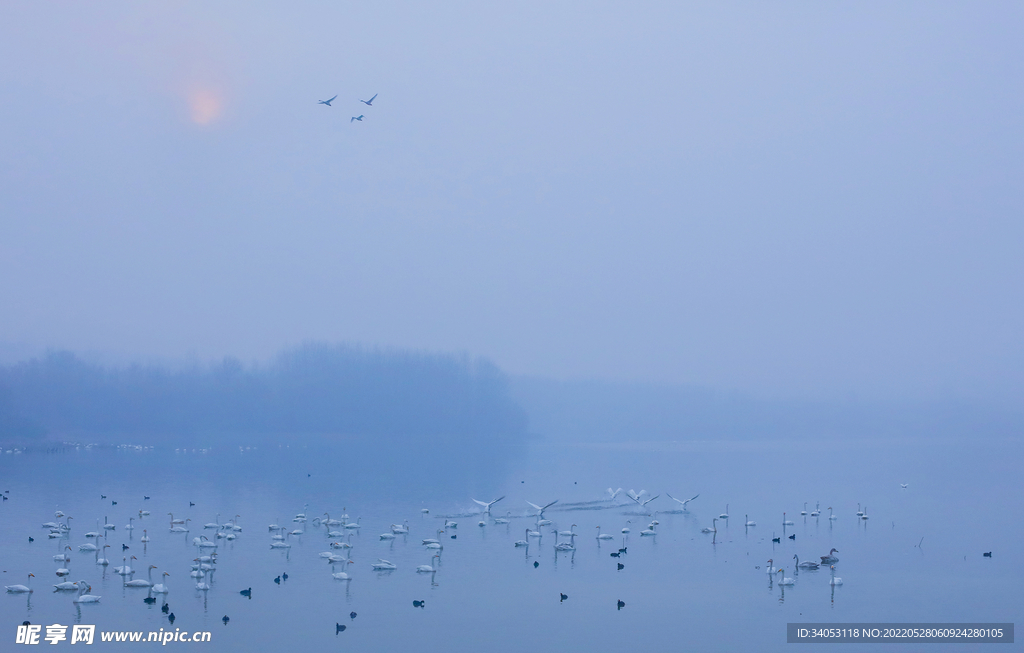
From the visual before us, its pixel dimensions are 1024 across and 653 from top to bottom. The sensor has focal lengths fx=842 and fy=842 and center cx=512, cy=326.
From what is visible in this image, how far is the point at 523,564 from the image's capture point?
3123 cm

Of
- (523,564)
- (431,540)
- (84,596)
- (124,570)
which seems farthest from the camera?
(431,540)

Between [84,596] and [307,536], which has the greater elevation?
[307,536]

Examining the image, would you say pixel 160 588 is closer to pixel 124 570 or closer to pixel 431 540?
pixel 124 570

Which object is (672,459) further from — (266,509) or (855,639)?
(855,639)

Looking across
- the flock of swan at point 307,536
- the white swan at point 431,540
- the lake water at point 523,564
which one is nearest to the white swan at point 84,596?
the flock of swan at point 307,536

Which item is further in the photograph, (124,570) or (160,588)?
(124,570)

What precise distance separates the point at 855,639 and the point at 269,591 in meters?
17.0

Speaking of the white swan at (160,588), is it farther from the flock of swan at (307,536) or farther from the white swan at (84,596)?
the white swan at (84,596)

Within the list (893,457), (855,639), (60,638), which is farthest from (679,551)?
(893,457)

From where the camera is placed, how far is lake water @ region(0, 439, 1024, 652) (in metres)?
22.6

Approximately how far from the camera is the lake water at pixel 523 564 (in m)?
22.6

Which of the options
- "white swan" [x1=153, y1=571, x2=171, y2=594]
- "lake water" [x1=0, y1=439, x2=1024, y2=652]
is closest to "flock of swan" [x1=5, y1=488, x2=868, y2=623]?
"white swan" [x1=153, y1=571, x2=171, y2=594]

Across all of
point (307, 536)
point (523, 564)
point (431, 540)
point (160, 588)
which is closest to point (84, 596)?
point (160, 588)

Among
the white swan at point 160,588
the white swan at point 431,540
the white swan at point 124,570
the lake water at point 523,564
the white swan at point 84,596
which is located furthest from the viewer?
the white swan at point 431,540
